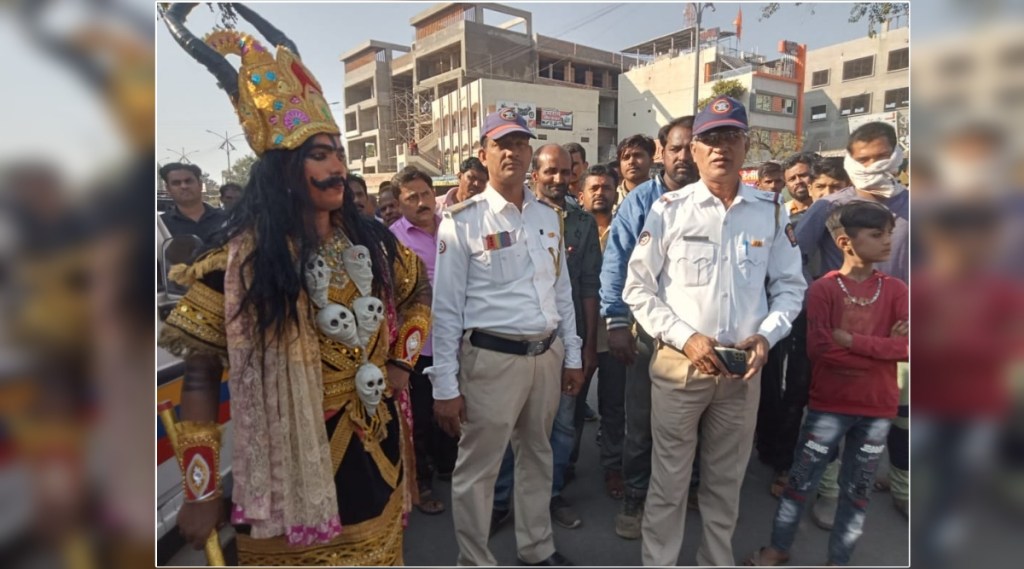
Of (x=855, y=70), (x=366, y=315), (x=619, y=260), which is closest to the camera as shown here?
(x=366, y=315)

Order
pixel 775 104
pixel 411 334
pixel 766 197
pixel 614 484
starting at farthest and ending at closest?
pixel 775 104 → pixel 614 484 → pixel 766 197 → pixel 411 334

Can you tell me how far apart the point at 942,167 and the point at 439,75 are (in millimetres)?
12810

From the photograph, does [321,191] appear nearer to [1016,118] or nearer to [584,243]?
[584,243]

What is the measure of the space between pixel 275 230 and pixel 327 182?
22cm

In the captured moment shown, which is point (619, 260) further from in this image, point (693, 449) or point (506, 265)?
point (693, 449)

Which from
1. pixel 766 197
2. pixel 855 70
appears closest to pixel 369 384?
pixel 766 197

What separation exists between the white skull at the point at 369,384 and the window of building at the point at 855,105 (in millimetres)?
15866

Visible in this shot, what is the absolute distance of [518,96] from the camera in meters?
17.5

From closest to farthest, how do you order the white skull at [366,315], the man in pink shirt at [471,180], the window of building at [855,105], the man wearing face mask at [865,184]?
1. the white skull at [366,315]
2. the man wearing face mask at [865,184]
3. the man in pink shirt at [471,180]
4. the window of building at [855,105]

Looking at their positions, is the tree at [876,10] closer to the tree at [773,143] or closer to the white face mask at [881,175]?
the white face mask at [881,175]

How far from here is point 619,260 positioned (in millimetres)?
2457

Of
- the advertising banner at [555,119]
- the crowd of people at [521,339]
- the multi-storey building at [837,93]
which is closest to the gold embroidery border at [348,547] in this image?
the crowd of people at [521,339]

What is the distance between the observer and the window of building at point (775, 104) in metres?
20.9

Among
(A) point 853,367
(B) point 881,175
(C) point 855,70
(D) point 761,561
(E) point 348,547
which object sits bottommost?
(D) point 761,561
